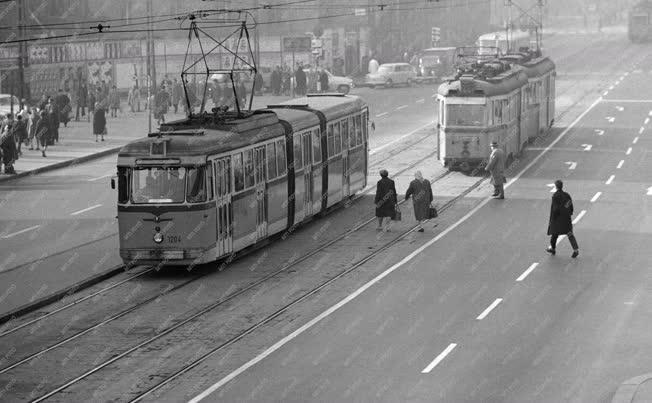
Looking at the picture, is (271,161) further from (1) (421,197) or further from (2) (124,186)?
(2) (124,186)

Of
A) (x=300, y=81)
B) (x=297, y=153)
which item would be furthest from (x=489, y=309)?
(x=300, y=81)

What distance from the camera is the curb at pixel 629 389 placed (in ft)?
59.3

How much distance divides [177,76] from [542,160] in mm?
32185

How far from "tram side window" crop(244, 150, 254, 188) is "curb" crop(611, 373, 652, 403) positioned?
1142 cm

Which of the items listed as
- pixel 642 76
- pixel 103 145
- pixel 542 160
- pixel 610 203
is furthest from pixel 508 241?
pixel 642 76

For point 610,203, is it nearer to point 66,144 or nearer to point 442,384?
point 442,384

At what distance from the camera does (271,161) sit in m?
30.5

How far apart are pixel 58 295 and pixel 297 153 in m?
8.34

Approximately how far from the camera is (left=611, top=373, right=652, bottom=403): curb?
1806 centimetres

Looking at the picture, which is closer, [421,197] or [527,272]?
[527,272]

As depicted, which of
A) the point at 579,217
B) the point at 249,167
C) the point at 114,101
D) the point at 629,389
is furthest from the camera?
the point at 114,101

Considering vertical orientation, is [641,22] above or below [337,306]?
above

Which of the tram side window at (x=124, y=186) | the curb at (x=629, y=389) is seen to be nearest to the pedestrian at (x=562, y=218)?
the tram side window at (x=124, y=186)

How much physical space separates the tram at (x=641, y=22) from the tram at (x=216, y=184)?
90.4 metres
